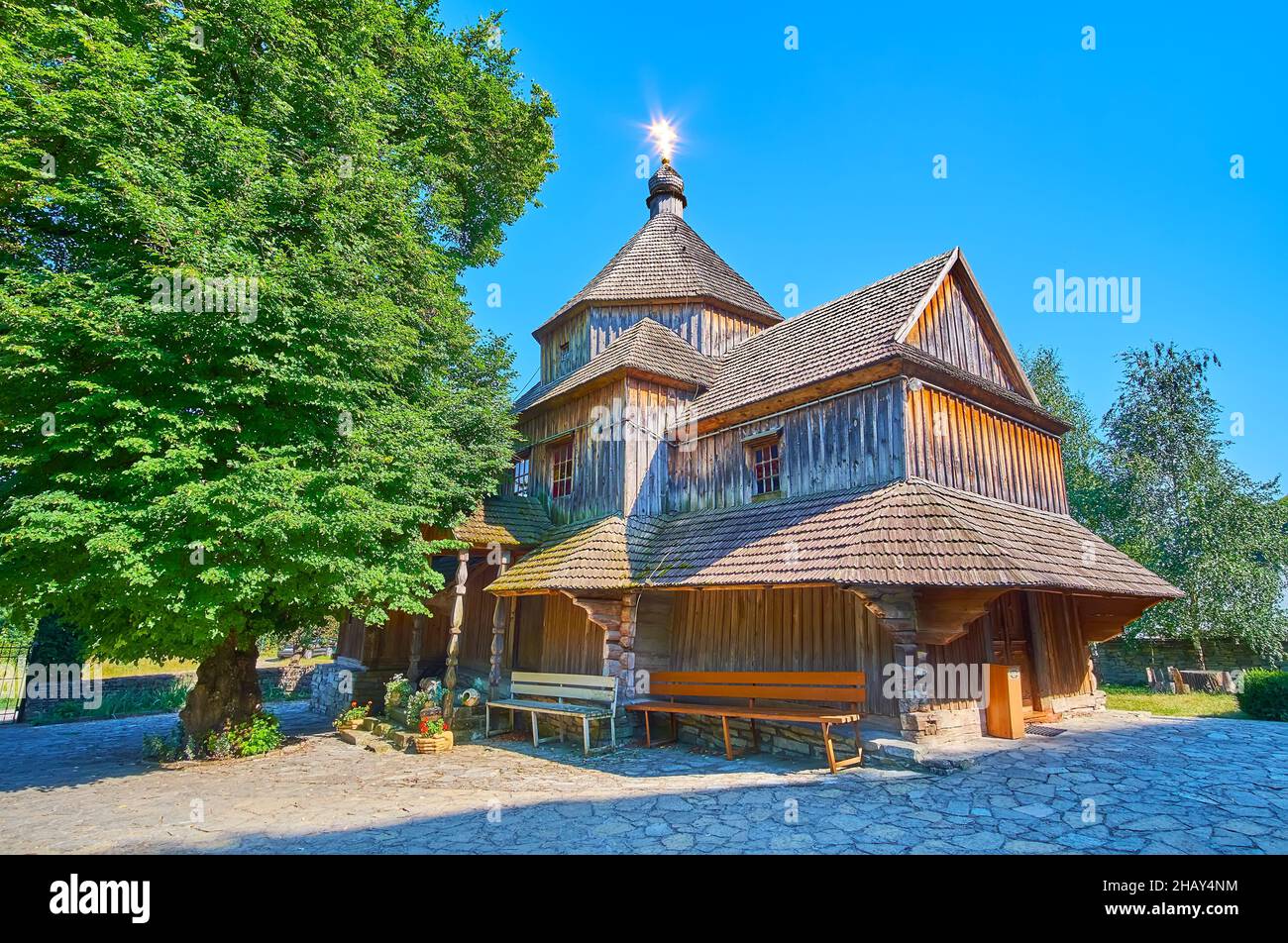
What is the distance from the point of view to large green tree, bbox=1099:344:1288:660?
20.2m

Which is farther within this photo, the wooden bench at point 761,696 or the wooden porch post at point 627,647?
the wooden porch post at point 627,647

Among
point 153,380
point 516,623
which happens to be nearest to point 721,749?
point 516,623

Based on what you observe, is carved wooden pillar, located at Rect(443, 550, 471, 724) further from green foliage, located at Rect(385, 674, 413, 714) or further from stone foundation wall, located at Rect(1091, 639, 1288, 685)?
stone foundation wall, located at Rect(1091, 639, 1288, 685)

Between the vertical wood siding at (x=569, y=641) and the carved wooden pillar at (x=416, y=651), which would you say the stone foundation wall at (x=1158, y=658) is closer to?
the vertical wood siding at (x=569, y=641)

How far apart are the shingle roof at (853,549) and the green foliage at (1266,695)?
287 centimetres

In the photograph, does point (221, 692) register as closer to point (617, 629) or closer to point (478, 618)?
point (478, 618)

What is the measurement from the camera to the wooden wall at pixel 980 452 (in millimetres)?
10680

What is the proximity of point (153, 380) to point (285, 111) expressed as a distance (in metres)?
5.34

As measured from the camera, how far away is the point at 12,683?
703 inches

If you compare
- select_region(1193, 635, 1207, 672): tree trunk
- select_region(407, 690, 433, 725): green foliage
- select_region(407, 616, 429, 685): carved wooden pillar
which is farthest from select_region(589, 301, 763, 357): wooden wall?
select_region(1193, 635, 1207, 672): tree trunk

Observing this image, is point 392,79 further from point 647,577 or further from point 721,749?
point 721,749

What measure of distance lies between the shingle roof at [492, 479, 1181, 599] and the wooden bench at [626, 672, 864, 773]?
5.56 ft

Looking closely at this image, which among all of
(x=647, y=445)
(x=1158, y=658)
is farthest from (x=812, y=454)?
(x=1158, y=658)

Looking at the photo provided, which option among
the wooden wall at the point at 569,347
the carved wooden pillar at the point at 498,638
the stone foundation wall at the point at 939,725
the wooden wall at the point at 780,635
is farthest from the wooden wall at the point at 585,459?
the stone foundation wall at the point at 939,725
